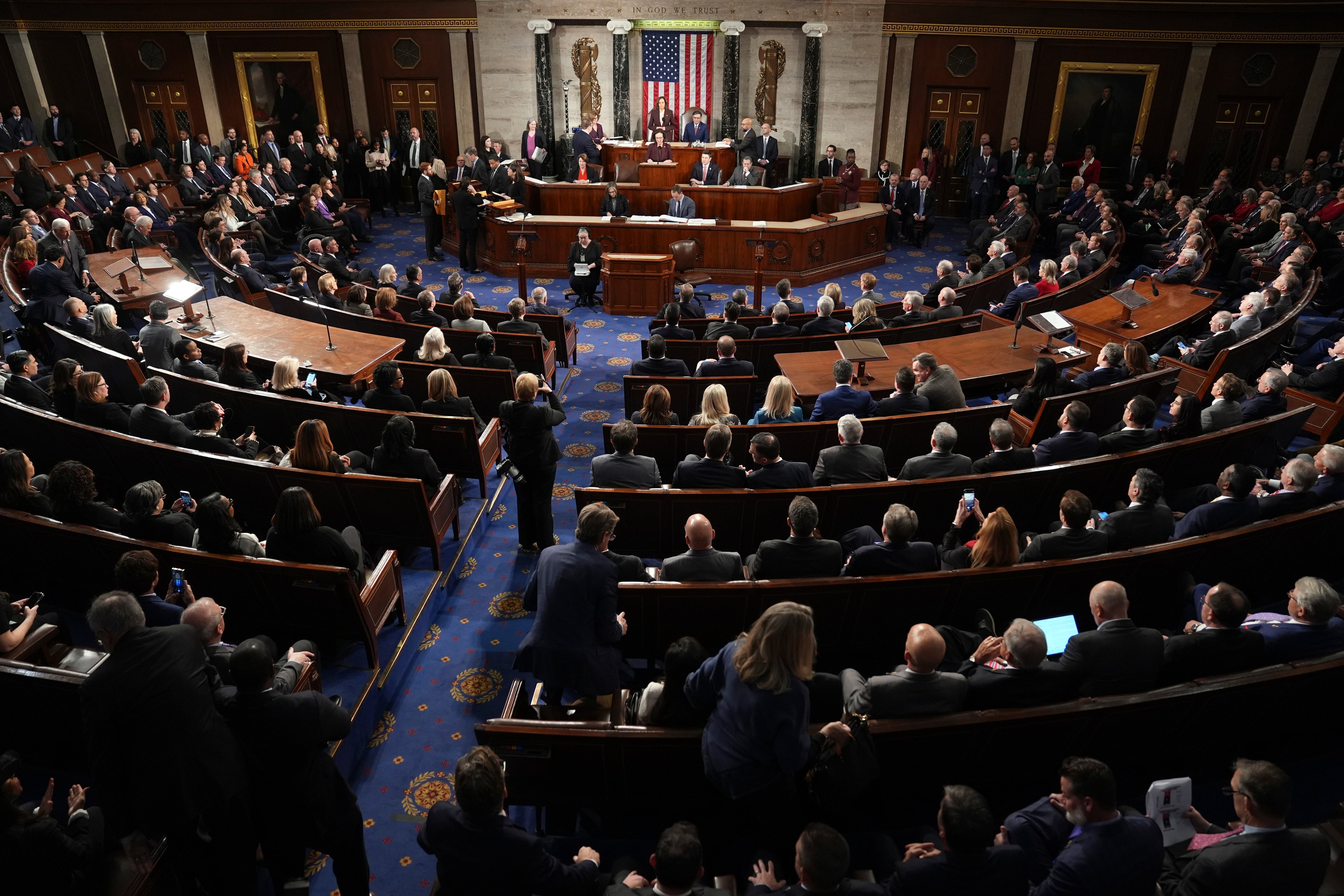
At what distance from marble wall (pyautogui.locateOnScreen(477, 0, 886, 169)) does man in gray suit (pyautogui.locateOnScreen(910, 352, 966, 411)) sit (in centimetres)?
1036

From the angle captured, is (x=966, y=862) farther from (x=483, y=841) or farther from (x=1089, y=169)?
(x=1089, y=169)

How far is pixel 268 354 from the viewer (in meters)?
7.70

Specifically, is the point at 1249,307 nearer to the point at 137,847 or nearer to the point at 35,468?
the point at 137,847

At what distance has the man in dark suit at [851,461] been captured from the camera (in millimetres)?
5574

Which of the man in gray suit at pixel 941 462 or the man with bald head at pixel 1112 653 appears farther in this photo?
the man in gray suit at pixel 941 462

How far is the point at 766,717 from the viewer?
3.07 metres

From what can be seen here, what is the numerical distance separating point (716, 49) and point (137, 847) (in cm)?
1577

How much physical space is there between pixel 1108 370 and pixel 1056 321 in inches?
35.8

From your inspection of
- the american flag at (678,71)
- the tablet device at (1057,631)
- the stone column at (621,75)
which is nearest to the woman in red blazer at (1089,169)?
the american flag at (678,71)

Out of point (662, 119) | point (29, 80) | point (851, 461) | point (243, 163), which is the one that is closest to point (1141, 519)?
point (851, 461)

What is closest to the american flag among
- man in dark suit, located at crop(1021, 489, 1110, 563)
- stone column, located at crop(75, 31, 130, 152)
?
Result: stone column, located at crop(75, 31, 130, 152)

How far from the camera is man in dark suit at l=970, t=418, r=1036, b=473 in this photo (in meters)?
5.61

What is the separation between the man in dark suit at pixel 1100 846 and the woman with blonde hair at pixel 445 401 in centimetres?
459

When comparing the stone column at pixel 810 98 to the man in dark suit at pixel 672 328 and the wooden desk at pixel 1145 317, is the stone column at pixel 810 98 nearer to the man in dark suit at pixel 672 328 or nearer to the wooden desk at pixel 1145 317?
the wooden desk at pixel 1145 317
